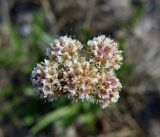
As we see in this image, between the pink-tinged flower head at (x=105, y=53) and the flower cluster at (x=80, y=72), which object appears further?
the pink-tinged flower head at (x=105, y=53)

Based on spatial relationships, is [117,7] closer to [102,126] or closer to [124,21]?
[124,21]

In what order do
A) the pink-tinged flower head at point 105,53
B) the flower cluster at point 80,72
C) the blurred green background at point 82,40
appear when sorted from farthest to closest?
the blurred green background at point 82,40, the pink-tinged flower head at point 105,53, the flower cluster at point 80,72

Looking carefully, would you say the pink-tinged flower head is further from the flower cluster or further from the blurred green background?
the blurred green background

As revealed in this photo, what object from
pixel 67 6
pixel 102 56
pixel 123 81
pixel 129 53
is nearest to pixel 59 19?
pixel 67 6

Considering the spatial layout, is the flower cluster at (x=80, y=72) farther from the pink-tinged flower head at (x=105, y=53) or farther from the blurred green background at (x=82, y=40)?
the blurred green background at (x=82, y=40)

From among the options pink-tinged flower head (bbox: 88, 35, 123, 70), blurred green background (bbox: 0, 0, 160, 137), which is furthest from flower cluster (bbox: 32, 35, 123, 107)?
blurred green background (bbox: 0, 0, 160, 137)

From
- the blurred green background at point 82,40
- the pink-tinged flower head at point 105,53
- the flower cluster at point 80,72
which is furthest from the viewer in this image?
the blurred green background at point 82,40

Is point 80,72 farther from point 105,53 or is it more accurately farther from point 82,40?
point 82,40

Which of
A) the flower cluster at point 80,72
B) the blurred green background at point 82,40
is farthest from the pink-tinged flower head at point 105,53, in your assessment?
the blurred green background at point 82,40
